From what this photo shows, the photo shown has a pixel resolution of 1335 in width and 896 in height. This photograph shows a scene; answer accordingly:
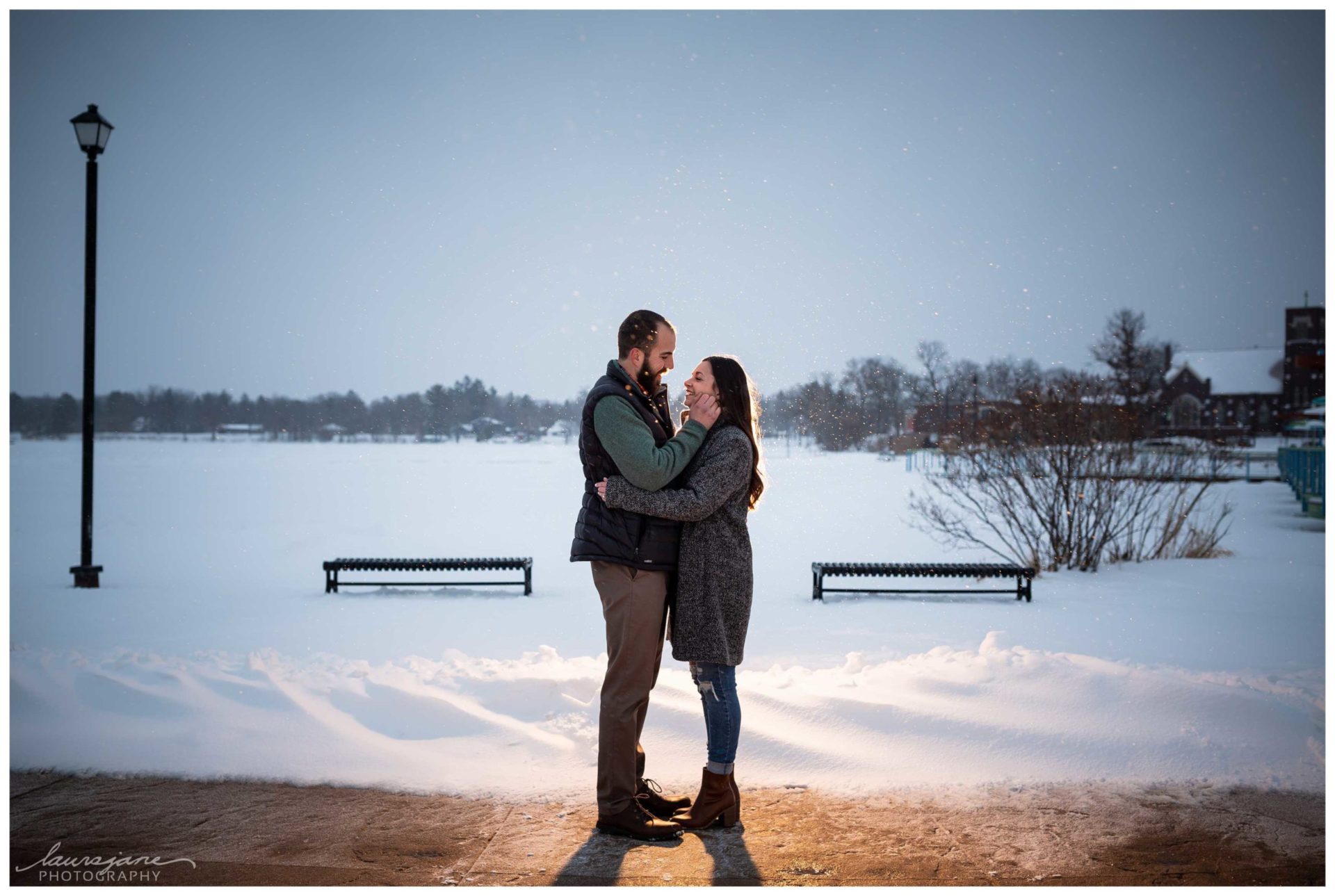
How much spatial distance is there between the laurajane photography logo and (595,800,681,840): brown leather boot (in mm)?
1469

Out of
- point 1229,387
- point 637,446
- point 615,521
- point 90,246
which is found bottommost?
point 615,521

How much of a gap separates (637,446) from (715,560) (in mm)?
577

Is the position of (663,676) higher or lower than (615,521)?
lower

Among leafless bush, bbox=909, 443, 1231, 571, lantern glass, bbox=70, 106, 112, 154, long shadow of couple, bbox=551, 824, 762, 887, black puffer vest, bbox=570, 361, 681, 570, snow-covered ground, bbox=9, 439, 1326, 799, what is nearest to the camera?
long shadow of couple, bbox=551, 824, 762, 887

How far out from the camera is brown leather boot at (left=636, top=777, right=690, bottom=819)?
3.46 metres

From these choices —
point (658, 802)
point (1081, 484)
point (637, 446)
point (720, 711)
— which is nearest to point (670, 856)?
point (658, 802)

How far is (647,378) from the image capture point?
11.5ft

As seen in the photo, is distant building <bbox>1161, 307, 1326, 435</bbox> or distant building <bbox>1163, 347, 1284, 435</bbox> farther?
distant building <bbox>1163, 347, 1284, 435</bbox>

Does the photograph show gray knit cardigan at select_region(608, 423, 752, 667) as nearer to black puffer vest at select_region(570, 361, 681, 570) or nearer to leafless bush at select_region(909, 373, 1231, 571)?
black puffer vest at select_region(570, 361, 681, 570)

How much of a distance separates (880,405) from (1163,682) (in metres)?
23.9

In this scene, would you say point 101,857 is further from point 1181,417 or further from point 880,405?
point 1181,417

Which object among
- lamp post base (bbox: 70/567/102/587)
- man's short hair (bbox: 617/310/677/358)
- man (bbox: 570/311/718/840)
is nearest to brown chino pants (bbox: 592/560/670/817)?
man (bbox: 570/311/718/840)

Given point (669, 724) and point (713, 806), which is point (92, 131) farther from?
point (713, 806)

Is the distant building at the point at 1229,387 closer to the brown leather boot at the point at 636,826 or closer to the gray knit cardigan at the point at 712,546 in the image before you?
the gray knit cardigan at the point at 712,546
